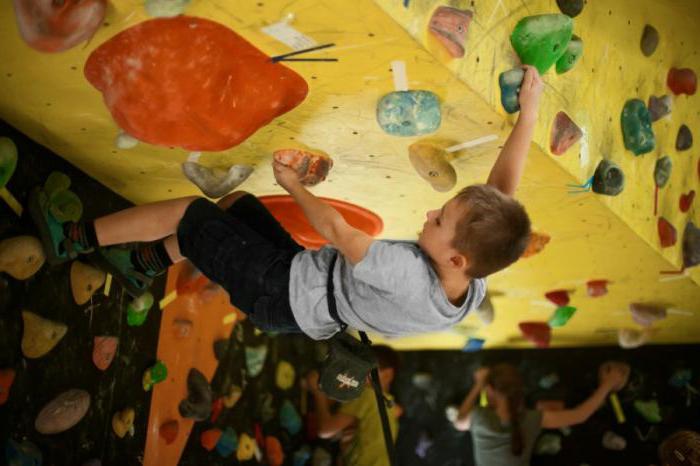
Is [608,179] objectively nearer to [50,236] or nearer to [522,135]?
[522,135]

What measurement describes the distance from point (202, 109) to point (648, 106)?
1.53 metres

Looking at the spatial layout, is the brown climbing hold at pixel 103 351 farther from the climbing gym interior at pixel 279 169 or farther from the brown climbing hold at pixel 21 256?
the brown climbing hold at pixel 21 256

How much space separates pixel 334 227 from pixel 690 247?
156 cm

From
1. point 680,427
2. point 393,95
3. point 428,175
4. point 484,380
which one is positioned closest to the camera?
point 393,95

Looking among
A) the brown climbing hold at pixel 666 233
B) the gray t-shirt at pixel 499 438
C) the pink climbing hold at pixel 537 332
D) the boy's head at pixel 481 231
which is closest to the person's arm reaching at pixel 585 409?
the gray t-shirt at pixel 499 438

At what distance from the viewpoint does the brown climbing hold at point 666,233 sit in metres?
2.24

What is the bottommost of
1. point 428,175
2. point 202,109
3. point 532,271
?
point 532,271

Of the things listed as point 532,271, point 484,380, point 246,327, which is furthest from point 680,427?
point 246,327

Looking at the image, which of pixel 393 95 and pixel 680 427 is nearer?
pixel 393 95

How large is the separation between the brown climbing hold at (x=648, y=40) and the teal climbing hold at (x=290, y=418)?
2307 millimetres

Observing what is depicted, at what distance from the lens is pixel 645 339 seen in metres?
3.48

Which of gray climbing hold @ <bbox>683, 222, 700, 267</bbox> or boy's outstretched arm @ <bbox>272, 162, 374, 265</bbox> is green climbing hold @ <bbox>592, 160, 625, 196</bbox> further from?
boy's outstretched arm @ <bbox>272, 162, 374, 265</bbox>

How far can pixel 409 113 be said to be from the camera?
1.52 metres

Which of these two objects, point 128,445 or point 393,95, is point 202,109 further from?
point 128,445
